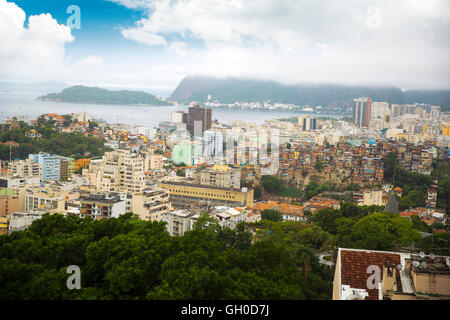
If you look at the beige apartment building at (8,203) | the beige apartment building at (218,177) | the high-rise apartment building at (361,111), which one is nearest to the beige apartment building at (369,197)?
the beige apartment building at (218,177)

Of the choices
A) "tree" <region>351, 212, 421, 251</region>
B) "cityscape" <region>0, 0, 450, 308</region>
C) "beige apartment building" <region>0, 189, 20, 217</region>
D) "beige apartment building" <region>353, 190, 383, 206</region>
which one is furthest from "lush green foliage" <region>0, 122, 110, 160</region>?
"tree" <region>351, 212, 421, 251</region>

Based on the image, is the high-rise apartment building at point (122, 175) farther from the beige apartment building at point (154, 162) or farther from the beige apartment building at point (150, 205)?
the beige apartment building at point (154, 162)

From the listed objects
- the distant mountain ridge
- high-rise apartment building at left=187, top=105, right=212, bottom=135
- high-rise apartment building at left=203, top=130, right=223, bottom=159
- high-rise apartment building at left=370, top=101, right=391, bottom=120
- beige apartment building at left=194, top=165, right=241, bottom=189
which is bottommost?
beige apartment building at left=194, top=165, right=241, bottom=189

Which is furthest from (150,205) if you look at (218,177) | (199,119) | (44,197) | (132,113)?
(132,113)

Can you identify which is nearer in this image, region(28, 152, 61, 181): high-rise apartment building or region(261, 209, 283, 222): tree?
region(261, 209, 283, 222): tree

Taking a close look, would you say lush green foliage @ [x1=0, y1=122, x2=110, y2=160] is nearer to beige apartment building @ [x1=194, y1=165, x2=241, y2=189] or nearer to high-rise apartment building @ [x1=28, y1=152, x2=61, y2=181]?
high-rise apartment building @ [x1=28, y1=152, x2=61, y2=181]

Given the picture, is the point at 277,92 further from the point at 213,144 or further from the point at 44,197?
the point at 44,197
